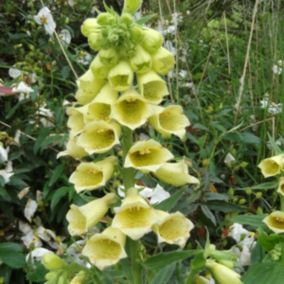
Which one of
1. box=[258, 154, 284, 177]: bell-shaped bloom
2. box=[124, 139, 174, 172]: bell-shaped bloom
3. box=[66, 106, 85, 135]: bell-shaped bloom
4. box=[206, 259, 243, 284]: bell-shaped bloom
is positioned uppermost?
box=[66, 106, 85, 135]: bell-shaped bloom

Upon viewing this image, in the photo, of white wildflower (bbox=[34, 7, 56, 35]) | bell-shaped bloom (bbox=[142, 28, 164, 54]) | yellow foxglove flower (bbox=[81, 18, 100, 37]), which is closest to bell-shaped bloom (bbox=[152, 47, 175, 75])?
bell-shaped bloom (bbox=[142, 28, 164, 54])

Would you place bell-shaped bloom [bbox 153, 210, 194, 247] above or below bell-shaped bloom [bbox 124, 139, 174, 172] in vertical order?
below

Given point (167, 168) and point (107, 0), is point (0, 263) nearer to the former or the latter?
point (167, 168)

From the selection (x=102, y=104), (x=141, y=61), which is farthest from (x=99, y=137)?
(x=141, y=61)

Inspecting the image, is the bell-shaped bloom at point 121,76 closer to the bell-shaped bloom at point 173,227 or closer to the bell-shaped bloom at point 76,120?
the bell-shaped bloom at point 76,120

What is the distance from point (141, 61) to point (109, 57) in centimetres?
6

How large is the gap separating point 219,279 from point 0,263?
1.09 metres

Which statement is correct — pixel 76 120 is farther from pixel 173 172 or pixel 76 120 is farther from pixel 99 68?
pixel 173 172

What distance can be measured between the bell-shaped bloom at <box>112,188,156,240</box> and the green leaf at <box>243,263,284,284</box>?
0.51m

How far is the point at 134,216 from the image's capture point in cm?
142

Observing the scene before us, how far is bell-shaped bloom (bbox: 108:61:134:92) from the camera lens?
1.38m

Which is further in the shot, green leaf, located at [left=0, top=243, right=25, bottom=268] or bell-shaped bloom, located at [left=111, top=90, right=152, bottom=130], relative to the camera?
green leaf, located at [left=0, top=243, right=25, bottom=268]

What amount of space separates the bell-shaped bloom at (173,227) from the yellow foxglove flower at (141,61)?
28 cm

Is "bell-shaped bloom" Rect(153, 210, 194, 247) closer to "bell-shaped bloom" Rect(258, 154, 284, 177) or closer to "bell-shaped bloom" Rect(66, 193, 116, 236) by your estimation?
"bell-shaped bloom" Rect(66, 193, 116, 236)
